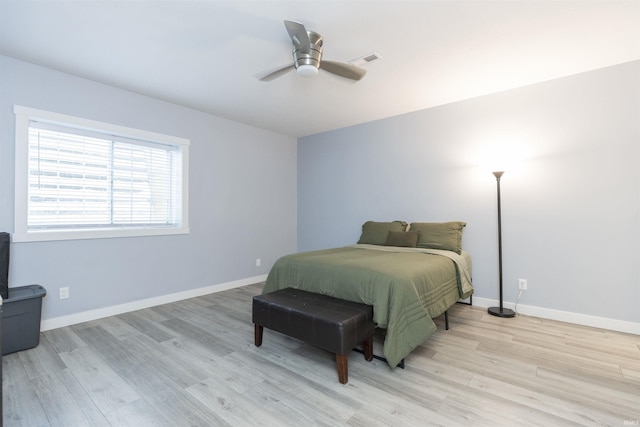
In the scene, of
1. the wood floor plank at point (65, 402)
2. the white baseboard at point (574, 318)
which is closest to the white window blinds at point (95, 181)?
the wood floor plank at point (65, 402)

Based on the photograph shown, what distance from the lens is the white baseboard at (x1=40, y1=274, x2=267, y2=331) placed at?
116 inches

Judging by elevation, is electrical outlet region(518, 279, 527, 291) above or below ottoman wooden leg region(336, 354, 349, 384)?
above

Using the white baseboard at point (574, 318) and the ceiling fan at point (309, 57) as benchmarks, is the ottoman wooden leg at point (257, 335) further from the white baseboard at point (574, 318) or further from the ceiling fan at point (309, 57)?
the white baseboard at point (574, 318)

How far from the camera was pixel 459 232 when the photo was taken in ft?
11.7

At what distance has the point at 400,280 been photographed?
2.18 meters

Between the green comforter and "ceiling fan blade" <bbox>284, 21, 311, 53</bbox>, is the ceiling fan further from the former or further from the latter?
the green comforter

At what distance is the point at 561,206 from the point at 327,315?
9.16 ft

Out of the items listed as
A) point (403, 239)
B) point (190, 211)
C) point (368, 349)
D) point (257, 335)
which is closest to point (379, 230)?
point (403, 239)

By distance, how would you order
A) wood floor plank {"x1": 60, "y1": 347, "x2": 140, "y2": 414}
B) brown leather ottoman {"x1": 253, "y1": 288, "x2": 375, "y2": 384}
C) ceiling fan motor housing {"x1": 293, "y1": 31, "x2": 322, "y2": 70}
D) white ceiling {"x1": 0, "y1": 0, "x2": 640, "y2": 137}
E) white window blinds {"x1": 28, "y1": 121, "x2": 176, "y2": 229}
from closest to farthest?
wood floor plank {"x1": 60, "y1": 347, "x2": 140, "y2": 414}, brown leather ottoman {"x1": 253, "y1": 288, "x2": 375, "y2": 384}, white ceiling {"x1": 0, "y1": 0, "x2": 640, "y2": 137}, ceiling fan motor housing {"x1": 293, "y1": 31, "x2": 322, "y2": 70}, white window blinds {"x1": 28, "y1": 121, "x2": 176, "y2": 229}

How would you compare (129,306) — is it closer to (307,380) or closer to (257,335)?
(257,335)

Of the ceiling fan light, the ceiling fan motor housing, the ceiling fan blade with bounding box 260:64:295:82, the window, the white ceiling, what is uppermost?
the white ceiling

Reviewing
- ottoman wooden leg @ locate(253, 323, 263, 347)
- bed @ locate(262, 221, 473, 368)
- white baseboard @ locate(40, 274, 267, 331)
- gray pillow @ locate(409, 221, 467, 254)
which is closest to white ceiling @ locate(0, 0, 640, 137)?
gray pillow @ locate(409, 221, 467, 254)

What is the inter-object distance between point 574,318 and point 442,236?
1.47 metres

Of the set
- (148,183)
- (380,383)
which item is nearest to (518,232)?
(380,383)
